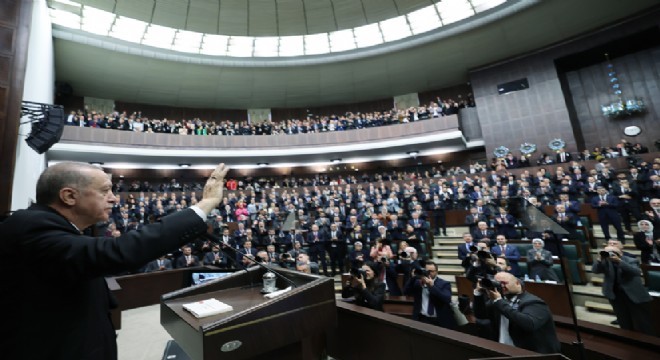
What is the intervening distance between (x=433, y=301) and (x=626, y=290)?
7.64 ft

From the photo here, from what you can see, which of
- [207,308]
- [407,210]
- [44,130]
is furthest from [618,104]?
[44,130]

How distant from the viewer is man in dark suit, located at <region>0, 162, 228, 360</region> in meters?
0.87

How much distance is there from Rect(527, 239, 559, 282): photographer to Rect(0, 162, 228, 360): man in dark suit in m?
5.40

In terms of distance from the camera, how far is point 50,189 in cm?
106

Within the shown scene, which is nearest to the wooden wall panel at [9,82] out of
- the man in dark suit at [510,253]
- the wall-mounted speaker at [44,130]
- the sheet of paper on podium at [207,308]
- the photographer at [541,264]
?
the wall-mounted speaker at [44,130]

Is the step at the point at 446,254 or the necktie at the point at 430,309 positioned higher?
the step at the point at 446,254

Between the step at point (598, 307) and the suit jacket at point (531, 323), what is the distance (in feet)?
9.28

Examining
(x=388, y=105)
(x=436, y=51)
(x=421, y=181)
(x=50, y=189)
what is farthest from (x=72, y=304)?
(x=388, y=105)

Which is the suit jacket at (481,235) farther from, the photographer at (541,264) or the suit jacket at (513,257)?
the photographer at (541,264)

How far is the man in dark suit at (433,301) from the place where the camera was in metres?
3.79

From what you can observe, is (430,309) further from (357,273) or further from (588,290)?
(588,290)

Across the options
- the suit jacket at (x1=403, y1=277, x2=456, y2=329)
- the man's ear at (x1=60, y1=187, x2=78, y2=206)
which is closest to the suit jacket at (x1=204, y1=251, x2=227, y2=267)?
the suit jacket at (x1=403, y1=277, x2=456, y2=329)

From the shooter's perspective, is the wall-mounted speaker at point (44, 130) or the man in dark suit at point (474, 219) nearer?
the wall-mounted speaker at point (44, 130)

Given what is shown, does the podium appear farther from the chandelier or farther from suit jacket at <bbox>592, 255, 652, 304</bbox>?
the chandelier
